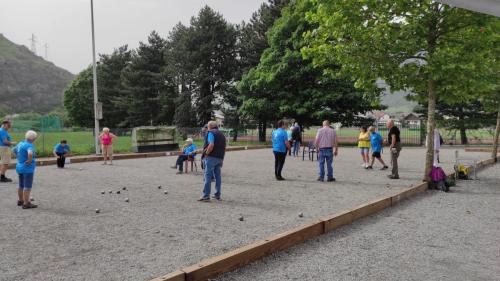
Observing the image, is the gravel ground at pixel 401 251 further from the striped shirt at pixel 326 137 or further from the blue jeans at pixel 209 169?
the striped shirt at pixel 326 137

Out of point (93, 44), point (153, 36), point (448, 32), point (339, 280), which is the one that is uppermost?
point (153, 36)

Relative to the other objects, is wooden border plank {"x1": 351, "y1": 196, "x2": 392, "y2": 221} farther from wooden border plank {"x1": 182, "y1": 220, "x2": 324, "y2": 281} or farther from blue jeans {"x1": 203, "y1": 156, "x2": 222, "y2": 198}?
blue jeans {"x1": 203, "y1": 156, "x2": 222, "y2": 198}

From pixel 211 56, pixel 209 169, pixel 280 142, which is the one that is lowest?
pixel 209 169

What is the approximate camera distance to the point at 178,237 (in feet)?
19.4

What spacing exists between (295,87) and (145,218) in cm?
2872

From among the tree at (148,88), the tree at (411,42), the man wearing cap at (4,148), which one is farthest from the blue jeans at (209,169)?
the tree at (148,88)

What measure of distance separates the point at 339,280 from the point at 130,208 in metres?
5.03

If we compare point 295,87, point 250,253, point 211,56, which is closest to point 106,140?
point 250,253

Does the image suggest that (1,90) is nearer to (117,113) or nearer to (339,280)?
(117,113)

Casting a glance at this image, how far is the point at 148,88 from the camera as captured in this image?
54.2 meters

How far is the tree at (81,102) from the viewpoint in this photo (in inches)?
2608

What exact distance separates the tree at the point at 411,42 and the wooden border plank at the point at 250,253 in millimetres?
6620

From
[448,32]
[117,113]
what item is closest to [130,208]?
[448,32]

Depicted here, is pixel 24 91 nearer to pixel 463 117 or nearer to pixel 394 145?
pixel 463 117
